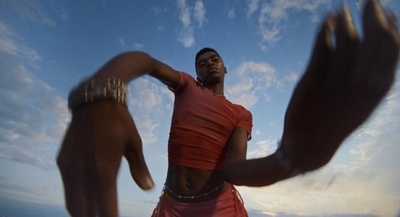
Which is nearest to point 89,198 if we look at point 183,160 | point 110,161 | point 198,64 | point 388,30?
point 110,161

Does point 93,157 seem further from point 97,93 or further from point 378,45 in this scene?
point 378,45

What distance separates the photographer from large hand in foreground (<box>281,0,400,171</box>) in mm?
1104

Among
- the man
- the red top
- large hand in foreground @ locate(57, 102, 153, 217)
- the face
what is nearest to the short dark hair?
the face

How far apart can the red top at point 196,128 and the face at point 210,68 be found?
2.33 ft

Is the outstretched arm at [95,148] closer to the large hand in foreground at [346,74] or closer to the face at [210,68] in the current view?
the large hand in foreground at [346,74]

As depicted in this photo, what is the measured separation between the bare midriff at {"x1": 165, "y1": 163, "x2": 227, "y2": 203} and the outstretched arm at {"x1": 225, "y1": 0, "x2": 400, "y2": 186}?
6.10 ft

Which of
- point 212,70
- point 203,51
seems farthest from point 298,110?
point 203,51

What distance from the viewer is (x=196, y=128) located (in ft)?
10.3

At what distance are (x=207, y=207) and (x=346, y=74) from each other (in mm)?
2277

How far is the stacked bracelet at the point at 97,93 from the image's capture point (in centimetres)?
114

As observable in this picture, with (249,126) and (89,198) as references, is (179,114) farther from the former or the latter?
(89,198)

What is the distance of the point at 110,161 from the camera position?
3.59 ft

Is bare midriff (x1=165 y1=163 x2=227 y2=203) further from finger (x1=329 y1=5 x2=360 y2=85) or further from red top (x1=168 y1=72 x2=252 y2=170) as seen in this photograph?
finger (x1=329 y1=5 x2=360 y2=85)

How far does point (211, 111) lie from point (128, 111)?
2.11 m
